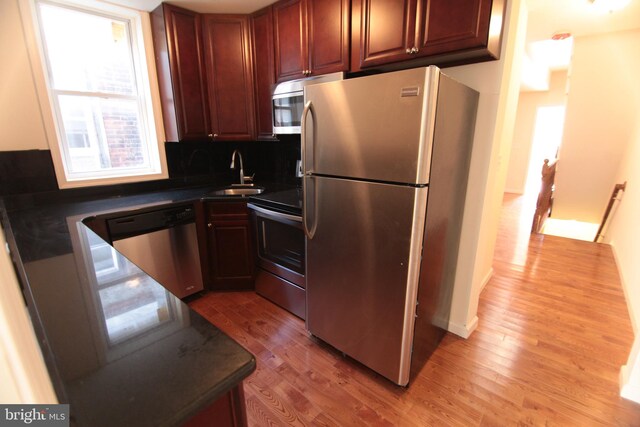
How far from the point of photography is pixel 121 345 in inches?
25.1

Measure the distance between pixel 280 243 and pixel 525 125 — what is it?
7670mm

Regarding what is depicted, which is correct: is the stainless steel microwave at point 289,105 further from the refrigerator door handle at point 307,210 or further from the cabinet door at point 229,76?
the refrigerator door handle at point 307,210

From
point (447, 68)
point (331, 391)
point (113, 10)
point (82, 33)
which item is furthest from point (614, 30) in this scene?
point (82, 33)

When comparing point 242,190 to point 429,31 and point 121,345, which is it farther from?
point 121,345

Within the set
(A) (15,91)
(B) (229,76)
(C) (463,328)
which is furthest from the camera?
(B) (229,76)

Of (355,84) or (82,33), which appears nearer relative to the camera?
(355,84)

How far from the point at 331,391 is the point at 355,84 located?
5.49 feet

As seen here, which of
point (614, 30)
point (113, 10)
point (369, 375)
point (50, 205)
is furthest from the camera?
point (614, 30)

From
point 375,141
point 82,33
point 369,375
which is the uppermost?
point 82,33

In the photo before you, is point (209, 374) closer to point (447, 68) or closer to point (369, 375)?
point (369, 375)

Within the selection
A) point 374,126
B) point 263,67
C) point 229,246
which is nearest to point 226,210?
point 229,246

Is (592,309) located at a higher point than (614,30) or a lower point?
lower

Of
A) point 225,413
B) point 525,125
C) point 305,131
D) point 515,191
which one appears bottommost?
point 515,191

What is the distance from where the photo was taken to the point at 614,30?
3.45 m
